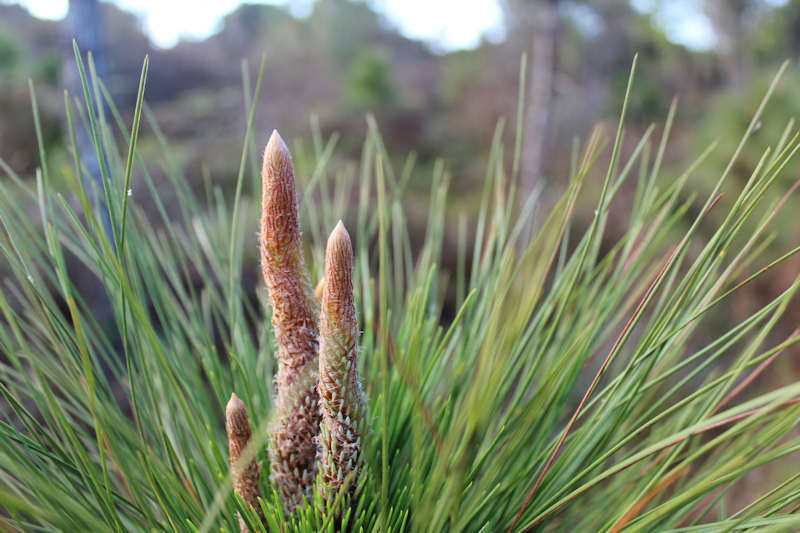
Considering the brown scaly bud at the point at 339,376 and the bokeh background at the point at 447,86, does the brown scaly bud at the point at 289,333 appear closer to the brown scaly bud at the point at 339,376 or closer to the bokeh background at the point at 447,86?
the brown scaly bud at the point at 339,376

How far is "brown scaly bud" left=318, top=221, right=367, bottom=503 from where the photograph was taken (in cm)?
41

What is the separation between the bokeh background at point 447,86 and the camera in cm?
421

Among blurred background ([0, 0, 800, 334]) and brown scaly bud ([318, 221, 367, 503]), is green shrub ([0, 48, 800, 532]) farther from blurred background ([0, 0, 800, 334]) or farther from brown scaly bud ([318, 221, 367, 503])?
blurred background ([0, 0, 800, 334])

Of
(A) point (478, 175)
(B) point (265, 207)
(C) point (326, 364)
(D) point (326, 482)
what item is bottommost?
(A) point (478, 175)

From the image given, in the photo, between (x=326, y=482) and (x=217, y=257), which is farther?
(x=217, y=257)

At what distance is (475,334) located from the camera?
2.00ft

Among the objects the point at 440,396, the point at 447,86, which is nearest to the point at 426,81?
the point at 447,86

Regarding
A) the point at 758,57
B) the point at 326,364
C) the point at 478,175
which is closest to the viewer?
the point at 326,364

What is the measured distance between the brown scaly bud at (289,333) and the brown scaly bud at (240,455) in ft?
0.08

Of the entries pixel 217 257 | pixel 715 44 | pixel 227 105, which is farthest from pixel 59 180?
pixel 715 44

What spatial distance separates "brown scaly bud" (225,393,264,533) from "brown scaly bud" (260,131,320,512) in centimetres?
3

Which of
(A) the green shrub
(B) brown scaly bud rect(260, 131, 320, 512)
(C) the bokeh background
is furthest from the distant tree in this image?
(B) brown scaly bud rect(260, 131, 320, 512)

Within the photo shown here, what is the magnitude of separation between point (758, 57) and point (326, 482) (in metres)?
16.6

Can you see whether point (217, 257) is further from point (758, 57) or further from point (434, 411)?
point (758, 57)
